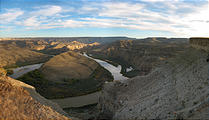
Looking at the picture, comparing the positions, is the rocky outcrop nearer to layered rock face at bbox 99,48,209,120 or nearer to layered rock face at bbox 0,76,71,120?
layered rock face at bbox 99,48,209,120

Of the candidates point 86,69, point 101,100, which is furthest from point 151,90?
point 86,69

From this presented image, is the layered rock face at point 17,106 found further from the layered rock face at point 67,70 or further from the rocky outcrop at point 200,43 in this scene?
the layered rock face at point 67,70

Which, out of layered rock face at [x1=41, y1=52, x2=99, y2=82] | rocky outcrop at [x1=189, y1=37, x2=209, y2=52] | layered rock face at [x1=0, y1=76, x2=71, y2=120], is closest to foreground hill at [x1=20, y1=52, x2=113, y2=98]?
layered rock face at [x1=41, y1=52, x2=99, y2=82]

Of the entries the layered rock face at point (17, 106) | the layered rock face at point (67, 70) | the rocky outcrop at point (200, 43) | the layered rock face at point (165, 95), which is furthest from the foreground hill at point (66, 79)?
the rocky outcrop at point (200, 43)

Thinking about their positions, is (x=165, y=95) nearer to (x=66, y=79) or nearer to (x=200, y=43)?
(x=200, y=43)

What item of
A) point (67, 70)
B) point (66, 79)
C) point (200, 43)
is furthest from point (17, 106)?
point (67, 70)

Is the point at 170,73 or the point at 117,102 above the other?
the point at 170,73

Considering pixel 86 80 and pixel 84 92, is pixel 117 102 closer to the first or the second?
pixel 84 92
